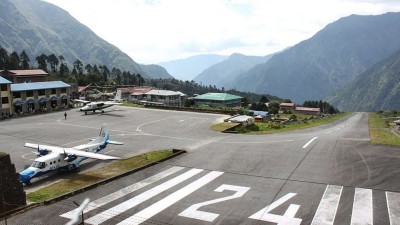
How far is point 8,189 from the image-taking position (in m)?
25.0

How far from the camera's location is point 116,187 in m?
29.1

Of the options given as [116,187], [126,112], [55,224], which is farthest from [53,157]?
[126,112]

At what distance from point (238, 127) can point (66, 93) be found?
53.6m

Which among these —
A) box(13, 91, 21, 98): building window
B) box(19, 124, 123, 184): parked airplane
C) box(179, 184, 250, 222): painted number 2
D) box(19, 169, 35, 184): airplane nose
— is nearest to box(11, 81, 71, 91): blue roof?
box(13, 91, 21, 98): building window

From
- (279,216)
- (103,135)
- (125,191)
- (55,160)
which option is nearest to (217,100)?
(103,135)

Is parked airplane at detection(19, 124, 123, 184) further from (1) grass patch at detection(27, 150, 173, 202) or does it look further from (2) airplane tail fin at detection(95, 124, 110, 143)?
(2) airplane tail fin at detection(95, 124, 110, 143)

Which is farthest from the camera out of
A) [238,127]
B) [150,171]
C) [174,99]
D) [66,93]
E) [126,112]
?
[174,99]

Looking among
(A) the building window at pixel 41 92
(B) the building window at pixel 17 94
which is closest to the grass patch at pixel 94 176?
(B) the building window at pixel 17 94

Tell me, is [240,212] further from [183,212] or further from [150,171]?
[150,171]

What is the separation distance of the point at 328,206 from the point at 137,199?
14.3 m

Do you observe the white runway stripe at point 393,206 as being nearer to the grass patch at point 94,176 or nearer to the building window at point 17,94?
the grass patch at point 94,176

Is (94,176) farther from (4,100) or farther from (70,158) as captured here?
(4,100)

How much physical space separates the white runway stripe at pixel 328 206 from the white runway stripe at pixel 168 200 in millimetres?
9960

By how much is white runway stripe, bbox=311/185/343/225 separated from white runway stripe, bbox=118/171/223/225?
392 inches
